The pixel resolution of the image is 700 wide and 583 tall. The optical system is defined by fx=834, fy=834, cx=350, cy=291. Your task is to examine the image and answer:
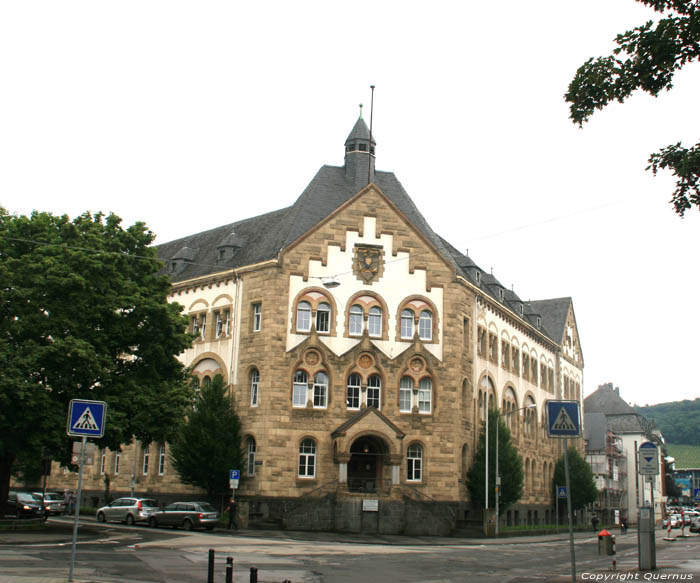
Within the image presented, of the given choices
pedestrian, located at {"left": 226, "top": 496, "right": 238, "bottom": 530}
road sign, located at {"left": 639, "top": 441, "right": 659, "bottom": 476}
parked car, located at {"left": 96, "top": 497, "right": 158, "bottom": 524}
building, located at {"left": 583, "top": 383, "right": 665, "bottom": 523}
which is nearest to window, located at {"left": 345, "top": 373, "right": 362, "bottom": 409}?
pedestrian, located at {"left": 226, "top": 496, "right": 238, "bottom": 530}

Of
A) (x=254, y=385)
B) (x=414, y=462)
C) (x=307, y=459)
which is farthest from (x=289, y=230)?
(x=414, y=462)

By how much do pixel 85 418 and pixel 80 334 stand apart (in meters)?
16.7

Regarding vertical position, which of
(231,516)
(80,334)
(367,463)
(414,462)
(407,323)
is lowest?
(231,516)

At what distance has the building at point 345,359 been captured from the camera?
1731 inches

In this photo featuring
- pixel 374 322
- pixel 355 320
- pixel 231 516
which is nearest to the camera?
pixel 231 516

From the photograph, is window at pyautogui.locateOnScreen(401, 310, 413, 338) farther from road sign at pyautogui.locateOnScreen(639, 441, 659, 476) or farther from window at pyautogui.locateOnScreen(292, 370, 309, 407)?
road sign at pyautogui.locateOnScreen(639, 441, 659, 476)

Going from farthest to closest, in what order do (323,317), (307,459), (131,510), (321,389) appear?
(323,317), (321,389), (307,459), (131,510)

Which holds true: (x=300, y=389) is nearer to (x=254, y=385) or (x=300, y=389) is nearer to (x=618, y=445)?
(x=254, y=385)

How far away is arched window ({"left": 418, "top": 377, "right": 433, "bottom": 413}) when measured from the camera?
47.2m

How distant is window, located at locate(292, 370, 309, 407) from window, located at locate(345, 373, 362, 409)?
2394 millimetres

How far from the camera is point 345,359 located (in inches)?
1810

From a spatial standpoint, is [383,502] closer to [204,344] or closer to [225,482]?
[225,482]

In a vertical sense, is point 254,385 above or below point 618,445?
above

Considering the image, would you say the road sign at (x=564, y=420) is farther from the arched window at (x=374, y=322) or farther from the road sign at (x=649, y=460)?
the arched window at (x=374, y=322)
